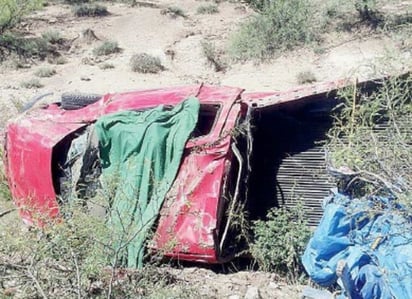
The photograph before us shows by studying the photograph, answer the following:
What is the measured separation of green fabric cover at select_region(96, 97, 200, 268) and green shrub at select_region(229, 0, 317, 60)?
9.72m

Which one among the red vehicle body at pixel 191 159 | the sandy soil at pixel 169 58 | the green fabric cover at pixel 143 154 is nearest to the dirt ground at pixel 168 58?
the sandy soil at pixel 169 58

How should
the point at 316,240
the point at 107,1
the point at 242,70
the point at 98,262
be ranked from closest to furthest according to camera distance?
the point at 98,262, the point at 316,240, the point at 242,70, the point at 107,1

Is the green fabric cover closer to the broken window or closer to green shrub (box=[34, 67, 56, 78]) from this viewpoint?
the broken window

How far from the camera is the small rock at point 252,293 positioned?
650 centimetres

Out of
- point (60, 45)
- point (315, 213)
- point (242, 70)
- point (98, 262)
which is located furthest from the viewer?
point (60, 45)

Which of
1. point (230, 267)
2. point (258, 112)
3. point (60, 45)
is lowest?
point (60, 45)

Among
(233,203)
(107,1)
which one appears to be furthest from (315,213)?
(107,1)

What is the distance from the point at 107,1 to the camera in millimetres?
24453

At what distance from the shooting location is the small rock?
650 centimetres

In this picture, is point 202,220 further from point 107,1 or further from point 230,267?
point 107,1

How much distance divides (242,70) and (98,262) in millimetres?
11374

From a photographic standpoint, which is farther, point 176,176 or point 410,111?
point 176,176

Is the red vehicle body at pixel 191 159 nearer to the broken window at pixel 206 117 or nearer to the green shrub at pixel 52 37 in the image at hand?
the broken window at pixel 206 117

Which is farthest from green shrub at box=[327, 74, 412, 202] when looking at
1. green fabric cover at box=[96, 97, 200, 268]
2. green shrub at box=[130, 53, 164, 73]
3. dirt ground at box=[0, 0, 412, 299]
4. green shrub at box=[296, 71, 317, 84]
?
green shrub at box=[130, 53, 164, 73]
